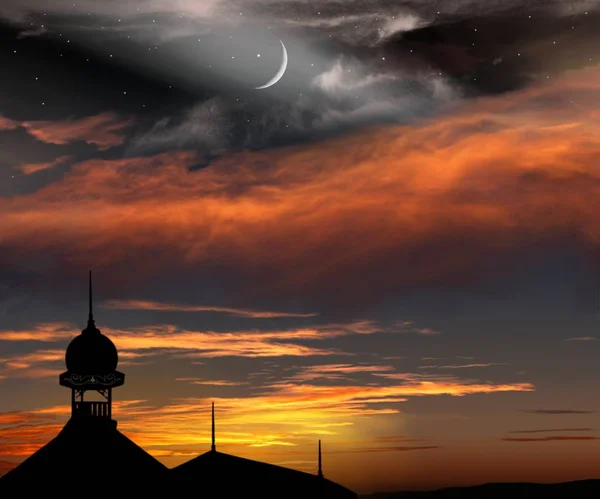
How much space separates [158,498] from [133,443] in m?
4.96

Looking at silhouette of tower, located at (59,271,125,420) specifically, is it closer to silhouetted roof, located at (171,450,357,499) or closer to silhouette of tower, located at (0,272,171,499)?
silhouette of tower, located at (0,272,171,499)

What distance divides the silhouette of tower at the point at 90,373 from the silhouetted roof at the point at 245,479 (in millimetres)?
12010

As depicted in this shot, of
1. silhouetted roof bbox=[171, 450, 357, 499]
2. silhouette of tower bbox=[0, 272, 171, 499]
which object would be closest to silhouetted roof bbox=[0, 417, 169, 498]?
silhouette of tower bbox=[0, 272, 171, 499]

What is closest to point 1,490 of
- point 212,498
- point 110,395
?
point 110,395

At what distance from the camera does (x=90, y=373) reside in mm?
84000

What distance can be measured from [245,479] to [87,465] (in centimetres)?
1908

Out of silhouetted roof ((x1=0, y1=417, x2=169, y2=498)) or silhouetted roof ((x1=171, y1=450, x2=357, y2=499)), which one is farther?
silhouetted roof ((x1=171, y1=450, x2=357, y2=499))

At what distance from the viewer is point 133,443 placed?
8675 cm

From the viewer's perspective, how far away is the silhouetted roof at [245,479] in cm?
9719

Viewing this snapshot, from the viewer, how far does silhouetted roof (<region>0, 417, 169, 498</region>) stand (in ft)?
268

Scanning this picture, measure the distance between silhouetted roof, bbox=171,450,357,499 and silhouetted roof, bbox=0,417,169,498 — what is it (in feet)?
29.7

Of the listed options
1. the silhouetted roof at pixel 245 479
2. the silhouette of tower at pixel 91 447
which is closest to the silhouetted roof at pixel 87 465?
the silhouette of tower at pixel 91 447

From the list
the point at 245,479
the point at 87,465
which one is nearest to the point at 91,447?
the point at 87,465

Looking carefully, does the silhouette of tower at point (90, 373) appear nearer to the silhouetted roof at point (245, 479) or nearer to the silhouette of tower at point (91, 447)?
the silhouette of tower at point (91, 447)
